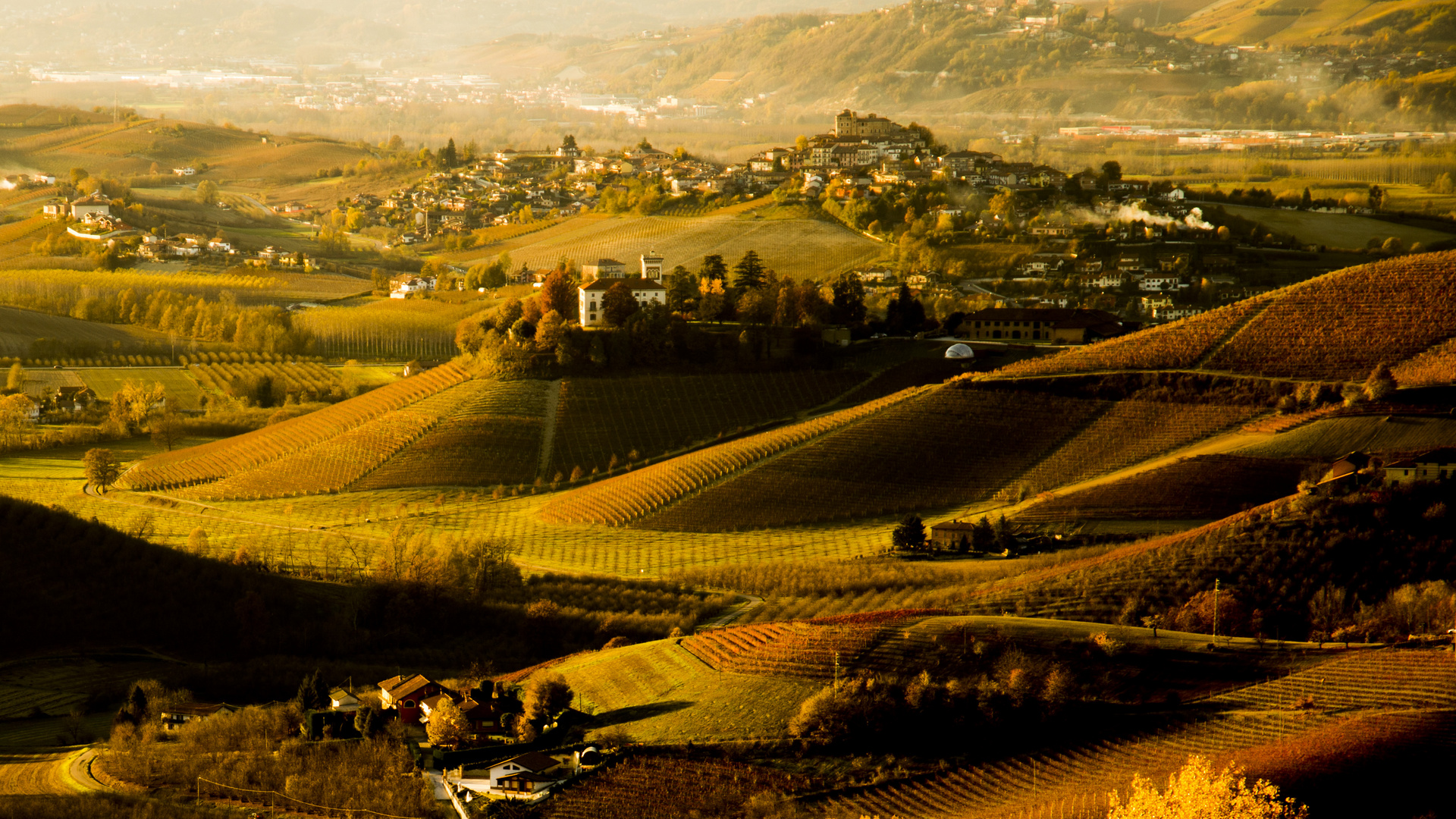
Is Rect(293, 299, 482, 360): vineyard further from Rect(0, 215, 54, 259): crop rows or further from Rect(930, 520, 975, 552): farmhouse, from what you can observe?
Rect(930, 520, 975, 552): farmhouse

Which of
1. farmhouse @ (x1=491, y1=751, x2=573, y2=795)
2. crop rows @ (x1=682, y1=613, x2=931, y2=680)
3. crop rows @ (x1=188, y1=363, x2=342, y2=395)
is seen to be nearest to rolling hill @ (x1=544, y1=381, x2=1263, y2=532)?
crop rows @ (x1=682, y1=613, x2=931, y2=680)

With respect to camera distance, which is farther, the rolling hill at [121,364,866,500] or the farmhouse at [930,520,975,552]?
the rolling hill at [121,364,866,500]

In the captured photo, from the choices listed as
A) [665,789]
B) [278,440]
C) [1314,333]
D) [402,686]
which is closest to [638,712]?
[665,789]

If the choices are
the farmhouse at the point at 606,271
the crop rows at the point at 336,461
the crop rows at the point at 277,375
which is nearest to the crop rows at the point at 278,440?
the crop rows at the point at 336,461

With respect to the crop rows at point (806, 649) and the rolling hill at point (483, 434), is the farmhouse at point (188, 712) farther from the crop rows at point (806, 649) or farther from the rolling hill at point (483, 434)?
the rolling hill at point (483, 434)

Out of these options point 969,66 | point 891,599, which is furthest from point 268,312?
point 969,66

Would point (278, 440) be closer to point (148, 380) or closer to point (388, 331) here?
Answer: point (148, 380)

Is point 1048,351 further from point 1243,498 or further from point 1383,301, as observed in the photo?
point 1243,498
